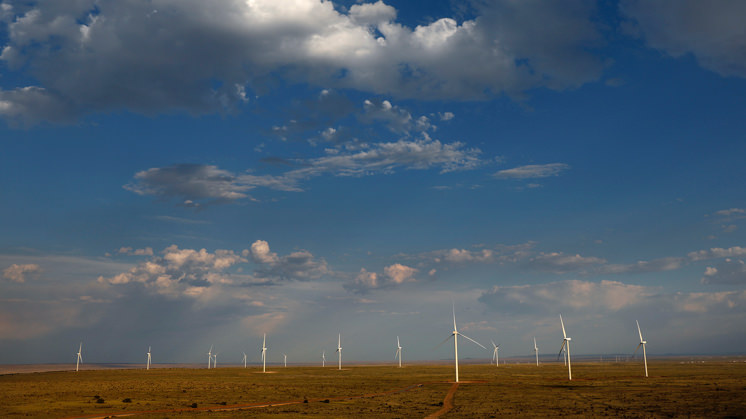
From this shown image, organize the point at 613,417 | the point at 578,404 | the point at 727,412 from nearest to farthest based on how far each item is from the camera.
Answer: the point at 613,417 → the point at 727,412 → the point at 578,404

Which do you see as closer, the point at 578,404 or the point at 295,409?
the point at 295,409

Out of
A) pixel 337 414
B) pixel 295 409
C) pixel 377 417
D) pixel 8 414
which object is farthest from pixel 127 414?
pixel 377 417

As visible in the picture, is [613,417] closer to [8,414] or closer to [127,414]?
[127,414]

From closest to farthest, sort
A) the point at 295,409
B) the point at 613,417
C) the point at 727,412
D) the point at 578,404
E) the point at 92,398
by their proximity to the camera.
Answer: the point at 613,417 → the point at 727,412 → the point at 295,409 → the point at 578,404 → the point at 92,398

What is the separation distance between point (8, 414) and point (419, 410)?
53.0m

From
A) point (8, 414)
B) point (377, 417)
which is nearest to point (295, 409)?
point (377, 417)

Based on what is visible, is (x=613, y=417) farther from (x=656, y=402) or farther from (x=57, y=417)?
(x=57, y=417)

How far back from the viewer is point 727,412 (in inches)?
2645

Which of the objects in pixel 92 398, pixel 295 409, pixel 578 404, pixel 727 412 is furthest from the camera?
pixel 92 398

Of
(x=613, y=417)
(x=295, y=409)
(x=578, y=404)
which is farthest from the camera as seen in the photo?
(x=578, y=404)

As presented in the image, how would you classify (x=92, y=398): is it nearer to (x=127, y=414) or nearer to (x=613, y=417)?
(x=127, y=414)

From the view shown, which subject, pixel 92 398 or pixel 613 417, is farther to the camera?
pixel 92 398

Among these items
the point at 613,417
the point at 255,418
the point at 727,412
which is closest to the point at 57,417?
the point at 255,418

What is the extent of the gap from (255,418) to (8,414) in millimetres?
32801
